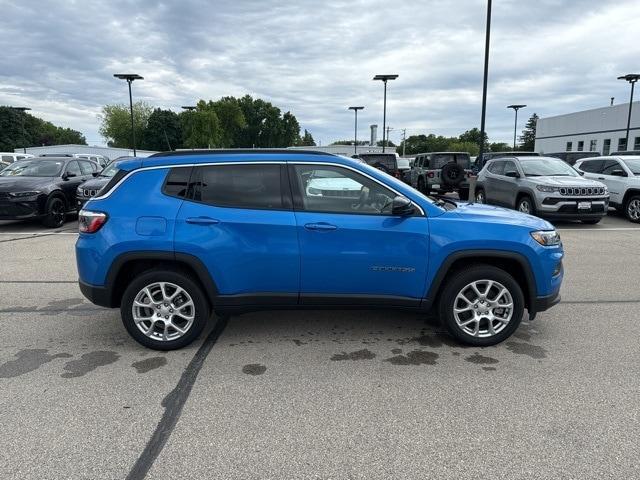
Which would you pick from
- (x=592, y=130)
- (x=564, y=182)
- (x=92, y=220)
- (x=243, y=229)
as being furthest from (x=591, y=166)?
(x=592, y=130)

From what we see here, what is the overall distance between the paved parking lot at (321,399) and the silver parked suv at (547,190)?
636 cm

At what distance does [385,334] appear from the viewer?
446 cm

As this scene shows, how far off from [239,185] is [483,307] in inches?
92.8

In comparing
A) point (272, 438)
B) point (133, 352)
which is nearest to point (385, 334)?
point (272, 438)

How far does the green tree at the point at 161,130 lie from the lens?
272 ft

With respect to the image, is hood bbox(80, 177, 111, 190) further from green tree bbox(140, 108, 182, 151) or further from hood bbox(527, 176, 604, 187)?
green tree bbox(140, 108, 182, 151)

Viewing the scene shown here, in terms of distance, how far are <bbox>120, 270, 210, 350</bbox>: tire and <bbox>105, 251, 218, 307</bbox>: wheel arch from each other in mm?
80

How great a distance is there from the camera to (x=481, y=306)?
406cm

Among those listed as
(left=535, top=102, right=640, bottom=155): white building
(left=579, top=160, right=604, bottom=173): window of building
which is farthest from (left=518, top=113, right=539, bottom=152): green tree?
(left=579, top=160, right=604, bottom=173): window of building

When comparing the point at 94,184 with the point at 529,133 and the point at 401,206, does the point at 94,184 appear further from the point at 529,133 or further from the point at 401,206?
the point at 529,133

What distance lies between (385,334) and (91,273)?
2.69 m

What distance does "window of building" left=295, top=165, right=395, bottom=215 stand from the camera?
13.0 feet

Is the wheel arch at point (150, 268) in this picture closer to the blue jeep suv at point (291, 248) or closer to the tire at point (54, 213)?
the blue jeep suv at point (291, 248)

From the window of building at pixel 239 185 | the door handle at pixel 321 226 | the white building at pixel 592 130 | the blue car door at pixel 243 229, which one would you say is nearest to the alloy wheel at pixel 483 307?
the door handle at pixel 321 226
